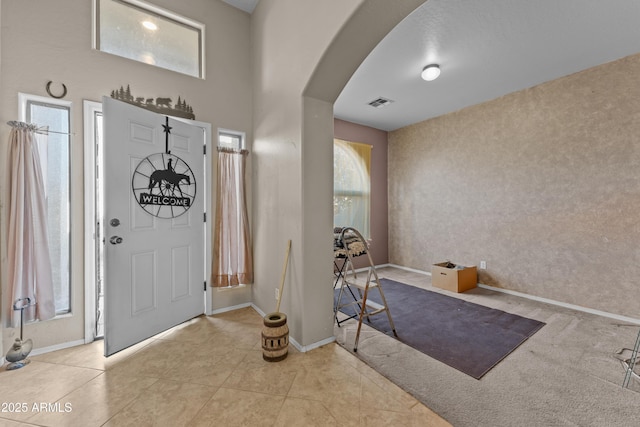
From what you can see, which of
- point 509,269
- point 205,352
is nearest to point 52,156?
point 205,352

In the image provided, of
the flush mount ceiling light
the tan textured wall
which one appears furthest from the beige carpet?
the flush mount ceiling light

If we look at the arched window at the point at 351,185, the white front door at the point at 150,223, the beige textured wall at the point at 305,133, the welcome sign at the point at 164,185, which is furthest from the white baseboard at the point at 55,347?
the arched window at the point at 351,185

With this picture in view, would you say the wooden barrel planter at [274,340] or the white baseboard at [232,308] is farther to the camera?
the white baseboard at [232,308]

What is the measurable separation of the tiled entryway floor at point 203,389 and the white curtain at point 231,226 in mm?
817

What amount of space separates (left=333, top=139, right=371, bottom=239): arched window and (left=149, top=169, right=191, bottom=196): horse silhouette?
2.58 metres

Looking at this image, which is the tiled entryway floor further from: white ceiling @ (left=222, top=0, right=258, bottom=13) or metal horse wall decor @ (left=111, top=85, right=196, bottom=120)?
white ceiling @ (left=222, top=0, right=258, bottom=13)

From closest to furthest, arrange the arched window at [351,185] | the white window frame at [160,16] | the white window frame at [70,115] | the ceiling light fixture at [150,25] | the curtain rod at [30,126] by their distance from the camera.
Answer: the curtain rod at [30,126]
the white window frame at [70,115]
the white window frame at [160,16]
the ceiling light fixture at [150,25]
the arched window at [351,185]

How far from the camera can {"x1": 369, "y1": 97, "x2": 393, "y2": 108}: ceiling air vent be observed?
12.5ft

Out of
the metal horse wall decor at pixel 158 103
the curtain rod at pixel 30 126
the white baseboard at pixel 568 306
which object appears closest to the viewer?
the curtain rod at pixel 30 126

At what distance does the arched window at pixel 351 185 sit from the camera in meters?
4.61

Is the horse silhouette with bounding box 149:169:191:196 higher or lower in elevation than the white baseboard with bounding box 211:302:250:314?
higher

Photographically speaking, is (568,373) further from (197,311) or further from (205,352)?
(197,311)

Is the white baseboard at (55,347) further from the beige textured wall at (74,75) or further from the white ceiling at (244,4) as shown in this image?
the white ceiling at (244,4)

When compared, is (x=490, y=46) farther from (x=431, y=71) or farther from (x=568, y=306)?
(x=568, y=306)
